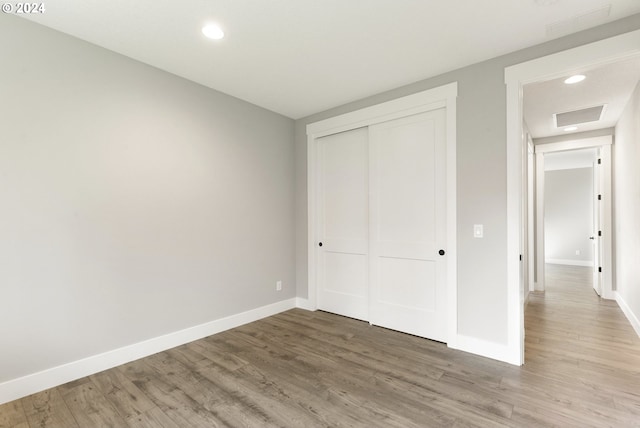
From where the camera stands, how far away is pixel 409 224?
325 cm

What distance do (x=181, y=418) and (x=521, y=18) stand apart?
11.6 feet

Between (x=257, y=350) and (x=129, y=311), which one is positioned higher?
(x=129, y=311)

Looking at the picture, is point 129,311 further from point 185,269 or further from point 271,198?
point 271,198

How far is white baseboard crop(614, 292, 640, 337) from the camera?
3.20 metres

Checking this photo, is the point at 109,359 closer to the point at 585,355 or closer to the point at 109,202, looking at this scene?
the point at 109,202

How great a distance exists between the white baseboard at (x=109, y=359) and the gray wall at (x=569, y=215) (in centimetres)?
859

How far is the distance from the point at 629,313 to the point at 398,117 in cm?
362

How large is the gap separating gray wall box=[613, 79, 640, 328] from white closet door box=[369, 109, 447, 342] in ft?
6.64

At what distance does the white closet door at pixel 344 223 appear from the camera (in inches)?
145

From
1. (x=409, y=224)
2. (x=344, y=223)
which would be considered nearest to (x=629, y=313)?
(x=409, y=224)

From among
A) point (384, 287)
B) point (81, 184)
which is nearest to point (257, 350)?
point (384, 287)

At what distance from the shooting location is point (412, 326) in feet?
10.5

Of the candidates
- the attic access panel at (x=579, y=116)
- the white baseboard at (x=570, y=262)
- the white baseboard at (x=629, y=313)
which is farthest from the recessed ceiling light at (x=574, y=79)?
the white baseboard at (x=570, y=262)

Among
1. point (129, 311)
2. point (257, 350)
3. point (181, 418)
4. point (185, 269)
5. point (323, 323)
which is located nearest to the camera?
point (181, 418)
